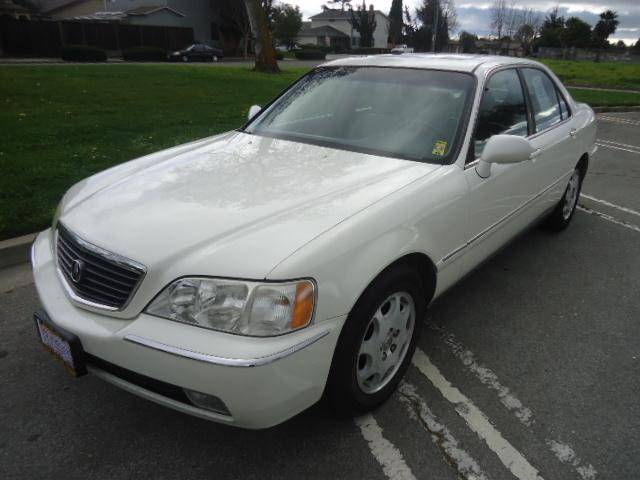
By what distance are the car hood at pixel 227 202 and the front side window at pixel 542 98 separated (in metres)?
1.66

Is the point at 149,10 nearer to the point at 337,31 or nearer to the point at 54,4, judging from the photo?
the point at 54,4

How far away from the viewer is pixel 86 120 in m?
8.29

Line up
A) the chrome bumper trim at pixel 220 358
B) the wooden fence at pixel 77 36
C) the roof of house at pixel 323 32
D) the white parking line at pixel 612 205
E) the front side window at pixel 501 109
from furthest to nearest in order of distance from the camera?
1. the roof of house at pixel 323 32
2. the wooden fence at pixel 77 36
3. the white parking line at pixel 612 205
4. the front side window at pixel 501 109
5. the chrome bumper trim at pixel 220 358

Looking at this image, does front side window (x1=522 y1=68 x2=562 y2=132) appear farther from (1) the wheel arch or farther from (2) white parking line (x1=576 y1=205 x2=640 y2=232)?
(1) the wheel arch

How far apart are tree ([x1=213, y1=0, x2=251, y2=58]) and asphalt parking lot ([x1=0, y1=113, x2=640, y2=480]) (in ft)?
145

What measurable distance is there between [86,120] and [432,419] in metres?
7.75

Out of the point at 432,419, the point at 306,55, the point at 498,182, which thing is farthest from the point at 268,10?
the point at 432,419

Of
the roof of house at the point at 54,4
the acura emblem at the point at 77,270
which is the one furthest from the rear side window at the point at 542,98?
the roof of house at the point at 54,4

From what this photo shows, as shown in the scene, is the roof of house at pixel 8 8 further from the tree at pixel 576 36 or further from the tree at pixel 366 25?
the tree at pixel 576 36

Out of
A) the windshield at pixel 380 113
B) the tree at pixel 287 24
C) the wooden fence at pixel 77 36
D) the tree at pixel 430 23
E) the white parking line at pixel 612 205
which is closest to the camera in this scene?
the windshield at pixel 380 113

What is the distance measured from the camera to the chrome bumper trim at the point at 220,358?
1.78 metres

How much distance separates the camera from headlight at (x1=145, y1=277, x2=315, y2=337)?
1855 mm

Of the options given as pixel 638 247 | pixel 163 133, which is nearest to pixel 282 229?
pixel 638 247

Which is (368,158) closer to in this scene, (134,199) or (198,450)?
(134,199)
